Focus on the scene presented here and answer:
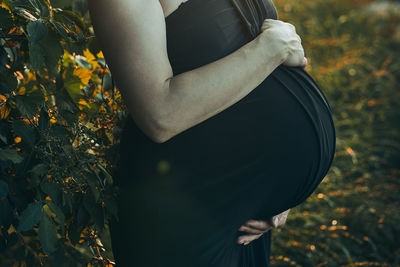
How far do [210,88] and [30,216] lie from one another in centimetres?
53

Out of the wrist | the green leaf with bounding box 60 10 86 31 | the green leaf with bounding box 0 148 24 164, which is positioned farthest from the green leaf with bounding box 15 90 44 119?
the wrist

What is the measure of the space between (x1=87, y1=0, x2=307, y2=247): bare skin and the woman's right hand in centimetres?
3

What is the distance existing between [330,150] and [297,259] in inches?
60.1

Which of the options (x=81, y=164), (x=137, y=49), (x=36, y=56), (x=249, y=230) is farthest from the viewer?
(x=249, y=230)

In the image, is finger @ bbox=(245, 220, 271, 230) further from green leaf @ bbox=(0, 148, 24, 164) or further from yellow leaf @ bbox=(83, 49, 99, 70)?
yellow leaf @ bbox=(83, 49, 99, 70)

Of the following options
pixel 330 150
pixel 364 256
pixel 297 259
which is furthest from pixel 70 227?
pixel 364 256

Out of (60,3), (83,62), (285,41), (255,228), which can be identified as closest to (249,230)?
(255,228)

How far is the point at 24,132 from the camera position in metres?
1.12

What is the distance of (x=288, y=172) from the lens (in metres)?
1.22

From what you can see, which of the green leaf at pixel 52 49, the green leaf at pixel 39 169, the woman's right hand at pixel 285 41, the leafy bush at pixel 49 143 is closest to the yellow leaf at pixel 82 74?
the leafy bush at pixel 49 143

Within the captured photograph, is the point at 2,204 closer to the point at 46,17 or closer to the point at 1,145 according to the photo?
the point at 1,145

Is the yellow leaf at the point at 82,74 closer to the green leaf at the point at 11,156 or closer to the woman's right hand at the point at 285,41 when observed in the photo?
the green leaf at the point at 11,156

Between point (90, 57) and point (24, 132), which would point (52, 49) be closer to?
point (24, 132)

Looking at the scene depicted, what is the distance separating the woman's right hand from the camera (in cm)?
117
